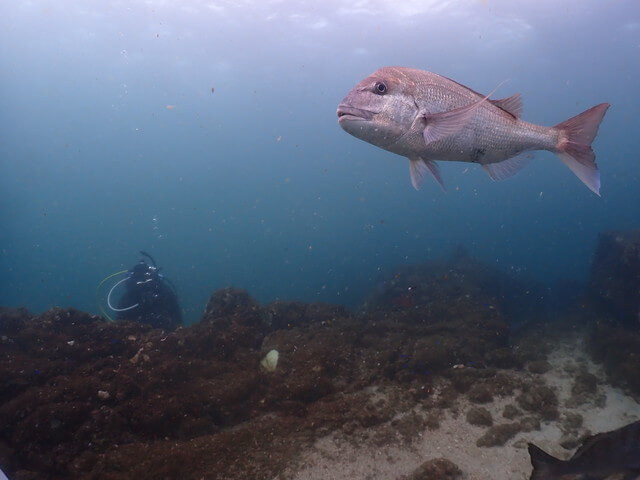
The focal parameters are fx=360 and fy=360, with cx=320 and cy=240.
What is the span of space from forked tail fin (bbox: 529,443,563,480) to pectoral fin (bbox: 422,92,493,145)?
305 cm

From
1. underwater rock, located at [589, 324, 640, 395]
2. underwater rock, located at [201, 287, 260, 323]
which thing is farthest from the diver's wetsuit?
underwater rock, located at [589, 324, 640, 395]

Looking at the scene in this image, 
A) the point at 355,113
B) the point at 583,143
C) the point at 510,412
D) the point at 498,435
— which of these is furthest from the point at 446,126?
the point at 510,412

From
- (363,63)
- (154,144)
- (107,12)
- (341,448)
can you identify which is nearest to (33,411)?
(341,448)

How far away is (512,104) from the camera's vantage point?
3.36 m

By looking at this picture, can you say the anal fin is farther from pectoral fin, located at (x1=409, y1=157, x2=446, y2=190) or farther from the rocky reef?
the rocky reef

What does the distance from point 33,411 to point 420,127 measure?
5.95m

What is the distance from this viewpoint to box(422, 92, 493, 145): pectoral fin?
8.43ft

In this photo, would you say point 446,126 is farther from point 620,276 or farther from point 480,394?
point 620,276

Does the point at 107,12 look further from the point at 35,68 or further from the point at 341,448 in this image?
the point at 341,448

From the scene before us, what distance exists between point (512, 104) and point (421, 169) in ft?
3.38

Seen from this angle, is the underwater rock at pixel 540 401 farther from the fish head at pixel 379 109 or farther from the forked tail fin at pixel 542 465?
the fish head at pixel 379 109

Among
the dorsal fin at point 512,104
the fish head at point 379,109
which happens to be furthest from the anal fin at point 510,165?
the fish head at point 379,109

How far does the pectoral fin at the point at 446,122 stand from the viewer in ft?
8.43

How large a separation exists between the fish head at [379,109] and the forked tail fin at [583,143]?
138cm
